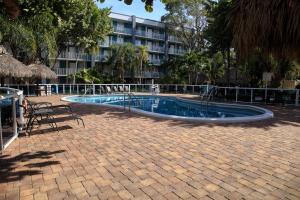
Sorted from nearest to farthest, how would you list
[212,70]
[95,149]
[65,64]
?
[95,149]
[212,70]
[65,64]

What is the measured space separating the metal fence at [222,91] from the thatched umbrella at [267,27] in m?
14.0

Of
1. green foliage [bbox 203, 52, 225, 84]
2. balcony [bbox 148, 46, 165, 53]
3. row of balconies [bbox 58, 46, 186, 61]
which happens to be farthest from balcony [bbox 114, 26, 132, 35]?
green foliage [bbox 203, 52, 225, 84]

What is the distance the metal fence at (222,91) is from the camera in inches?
610

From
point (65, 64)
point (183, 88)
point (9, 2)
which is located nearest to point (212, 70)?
point (183, 88)

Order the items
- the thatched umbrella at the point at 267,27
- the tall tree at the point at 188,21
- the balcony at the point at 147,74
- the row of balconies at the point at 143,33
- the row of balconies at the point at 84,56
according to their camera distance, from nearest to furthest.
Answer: the thatched umbrella at the point at 267,27 → the row of balconies at the point at 84,56 → the tall tree at the point at 188,21 → the balcony at the point at 147,74 → the row of balconies at the point at 143,33

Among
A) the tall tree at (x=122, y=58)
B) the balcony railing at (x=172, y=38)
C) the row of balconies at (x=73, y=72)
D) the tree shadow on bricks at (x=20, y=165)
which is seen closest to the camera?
the tree shadow on bricks at (x=20, y=165)

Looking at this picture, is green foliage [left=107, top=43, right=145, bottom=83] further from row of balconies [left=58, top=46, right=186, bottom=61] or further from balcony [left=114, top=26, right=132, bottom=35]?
balcony [left=114, top=26, right=132, bottom=35]

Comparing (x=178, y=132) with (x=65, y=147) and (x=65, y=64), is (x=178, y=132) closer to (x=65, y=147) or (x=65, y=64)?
(x=65, y=147)

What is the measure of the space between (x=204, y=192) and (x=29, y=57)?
21.6 metres

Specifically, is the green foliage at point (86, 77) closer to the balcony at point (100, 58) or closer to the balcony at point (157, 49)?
the balcony at point (100, 58)

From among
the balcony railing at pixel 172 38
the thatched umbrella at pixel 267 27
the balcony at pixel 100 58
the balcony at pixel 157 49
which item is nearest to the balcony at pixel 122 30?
the balcony at pixel 157 49

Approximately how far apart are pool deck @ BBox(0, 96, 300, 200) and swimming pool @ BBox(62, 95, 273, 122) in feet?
7.69

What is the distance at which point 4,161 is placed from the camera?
4855 millimetres

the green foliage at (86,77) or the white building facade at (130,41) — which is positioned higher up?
the white building facade at (130,41)
